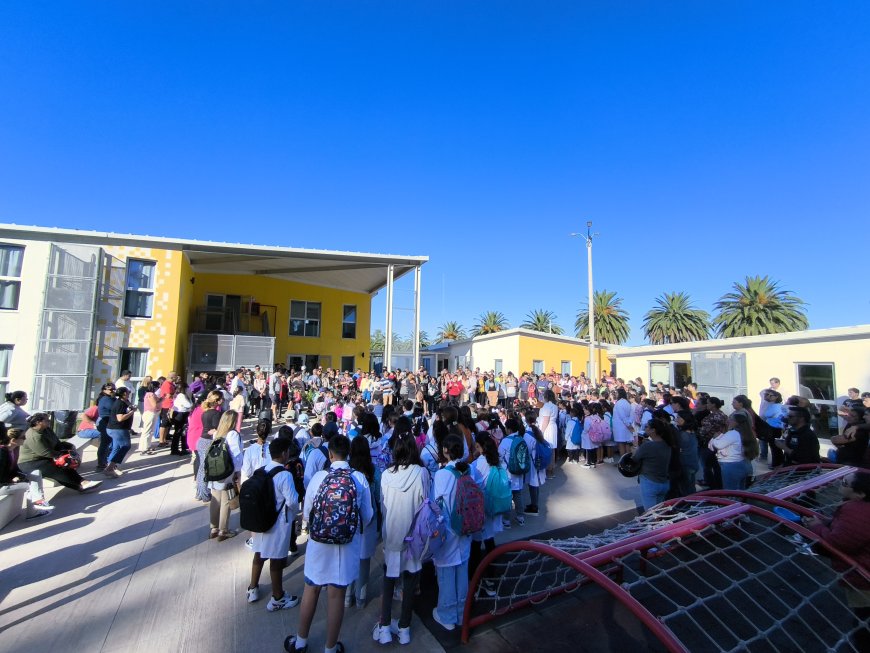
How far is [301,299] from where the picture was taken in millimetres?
20594

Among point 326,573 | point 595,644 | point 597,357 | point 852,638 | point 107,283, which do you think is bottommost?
point 595,644

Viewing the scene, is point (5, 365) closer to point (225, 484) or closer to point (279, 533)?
point (225, 484)

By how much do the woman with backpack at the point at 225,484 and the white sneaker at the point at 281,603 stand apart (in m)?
1.55

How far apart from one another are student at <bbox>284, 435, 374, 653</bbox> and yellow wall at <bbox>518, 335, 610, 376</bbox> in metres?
18.4

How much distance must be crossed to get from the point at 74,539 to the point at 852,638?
802cm

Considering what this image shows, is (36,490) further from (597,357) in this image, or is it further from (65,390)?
(597,357)

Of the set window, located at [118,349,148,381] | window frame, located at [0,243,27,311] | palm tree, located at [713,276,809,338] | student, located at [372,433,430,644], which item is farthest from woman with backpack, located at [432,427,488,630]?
palm tree, located at [713,276,809,338]

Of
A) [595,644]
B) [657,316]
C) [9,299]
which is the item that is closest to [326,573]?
[595,644]

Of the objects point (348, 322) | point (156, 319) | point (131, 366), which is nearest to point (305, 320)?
point (348, 322)

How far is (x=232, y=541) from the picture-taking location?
490 cm

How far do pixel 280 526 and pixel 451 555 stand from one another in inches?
60.5

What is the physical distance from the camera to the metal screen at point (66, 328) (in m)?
10.4

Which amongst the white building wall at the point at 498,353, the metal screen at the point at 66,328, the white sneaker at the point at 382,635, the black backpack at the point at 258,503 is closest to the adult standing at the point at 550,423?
the white sneaker at the point at 382,635

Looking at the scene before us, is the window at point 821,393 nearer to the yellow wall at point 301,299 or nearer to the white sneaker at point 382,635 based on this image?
the white sneaker at point 382,635
